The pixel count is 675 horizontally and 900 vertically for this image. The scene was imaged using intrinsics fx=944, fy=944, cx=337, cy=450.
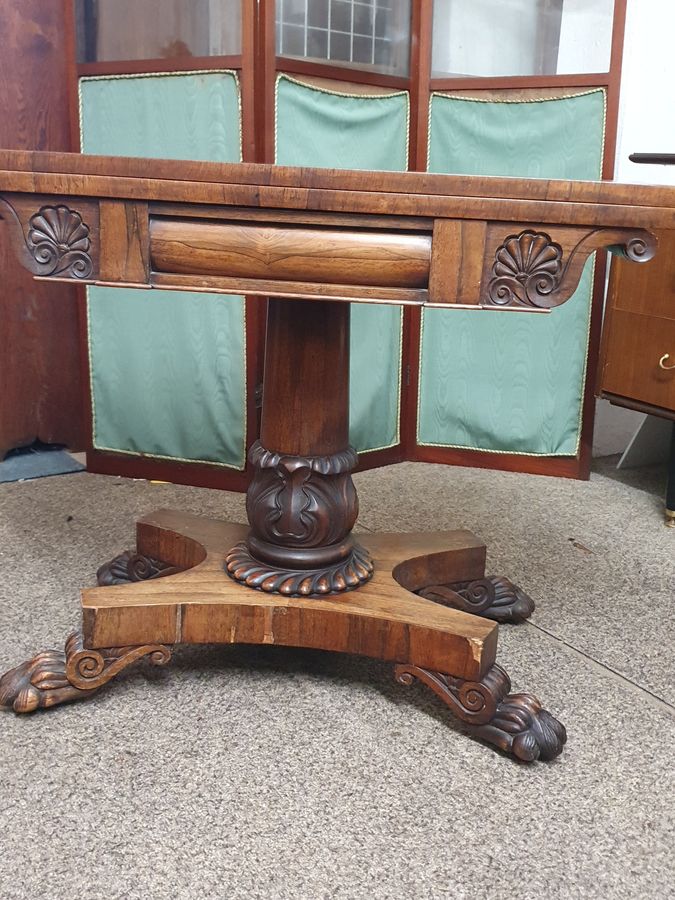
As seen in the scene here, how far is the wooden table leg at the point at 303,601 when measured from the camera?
1340 millimetres

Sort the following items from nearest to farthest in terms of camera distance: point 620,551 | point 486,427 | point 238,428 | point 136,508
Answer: point 620,551 → point 136,508 → point 238,428 → point 486,427

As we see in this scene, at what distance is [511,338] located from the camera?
2.68 meters

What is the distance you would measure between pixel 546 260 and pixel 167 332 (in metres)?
1.51

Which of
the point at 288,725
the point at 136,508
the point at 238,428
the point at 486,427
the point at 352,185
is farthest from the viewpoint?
the point at 486,427

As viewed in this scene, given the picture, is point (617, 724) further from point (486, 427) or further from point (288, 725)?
point (486, 427)

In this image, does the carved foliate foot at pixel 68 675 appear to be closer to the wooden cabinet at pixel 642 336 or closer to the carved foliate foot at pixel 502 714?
the carved foliate foot at pixel 502 714

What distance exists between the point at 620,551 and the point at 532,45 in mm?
1408

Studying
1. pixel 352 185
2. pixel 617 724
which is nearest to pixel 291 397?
pixel 352 185

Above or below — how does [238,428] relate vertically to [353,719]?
above

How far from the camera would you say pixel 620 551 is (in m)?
2.14

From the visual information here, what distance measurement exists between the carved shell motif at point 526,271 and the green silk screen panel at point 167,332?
51.2 inches

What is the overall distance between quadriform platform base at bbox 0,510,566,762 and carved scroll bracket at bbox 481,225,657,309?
0.48m

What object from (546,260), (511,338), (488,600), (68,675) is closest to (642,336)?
(511,338)

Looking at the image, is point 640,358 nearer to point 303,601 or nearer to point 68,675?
point 303,601
